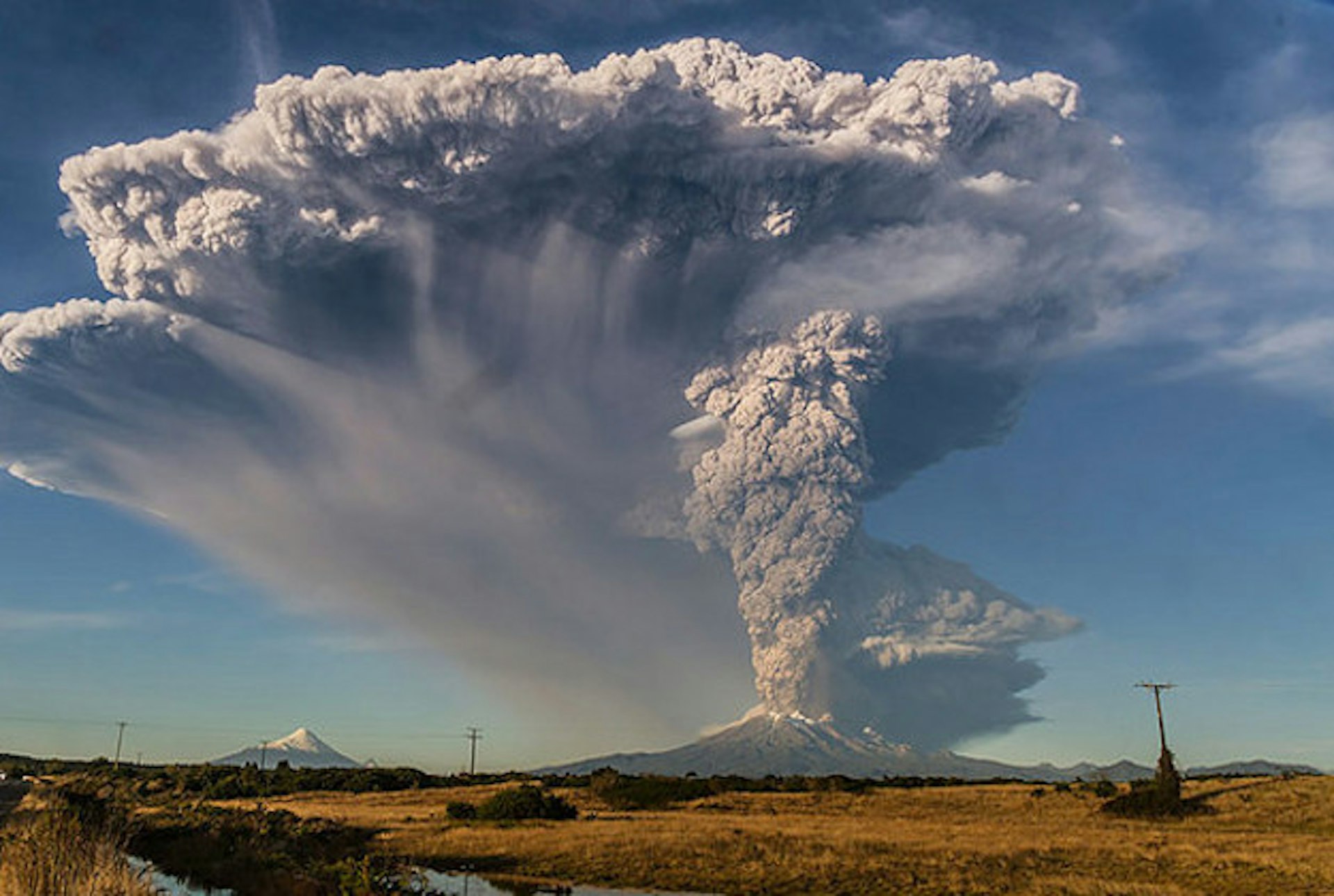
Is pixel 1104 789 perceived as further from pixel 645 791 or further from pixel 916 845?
pixel 916 845

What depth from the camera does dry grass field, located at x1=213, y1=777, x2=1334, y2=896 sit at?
35.1 m

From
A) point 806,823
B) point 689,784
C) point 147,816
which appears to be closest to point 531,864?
point 806,823

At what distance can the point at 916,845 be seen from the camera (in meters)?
43.0

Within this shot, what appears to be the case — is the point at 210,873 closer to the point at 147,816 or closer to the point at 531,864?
the point at 531,864

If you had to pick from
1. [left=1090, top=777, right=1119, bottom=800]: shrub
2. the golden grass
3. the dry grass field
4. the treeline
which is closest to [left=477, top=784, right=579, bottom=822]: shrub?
the dry grass field

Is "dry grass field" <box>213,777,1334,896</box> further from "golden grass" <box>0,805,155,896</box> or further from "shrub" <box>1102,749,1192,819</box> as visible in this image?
"golden grass" <box>0,805,155,896</box>

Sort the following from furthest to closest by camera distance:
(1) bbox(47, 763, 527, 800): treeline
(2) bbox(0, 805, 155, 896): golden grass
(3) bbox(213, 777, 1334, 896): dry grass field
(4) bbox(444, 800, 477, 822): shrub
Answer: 1. (1) bbox(47, 763, 527, 800): treeline
2. (4) bbox(444, 800, 477, 822): shrub
3. (3) bbox(213, 777, 1334, 896): dry grass field
4. (2) bbox(0, 805, 155, 896): golden grass

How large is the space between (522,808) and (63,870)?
4432 cm

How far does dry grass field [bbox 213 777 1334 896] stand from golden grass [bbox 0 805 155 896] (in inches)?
809

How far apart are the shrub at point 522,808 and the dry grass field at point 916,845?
2371 millimetres

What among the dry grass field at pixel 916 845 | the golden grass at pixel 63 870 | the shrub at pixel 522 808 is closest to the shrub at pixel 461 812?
the shrub at pixel 522 808

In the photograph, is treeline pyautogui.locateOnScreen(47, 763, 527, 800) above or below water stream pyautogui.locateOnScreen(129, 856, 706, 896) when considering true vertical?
above

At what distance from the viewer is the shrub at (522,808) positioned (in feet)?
197

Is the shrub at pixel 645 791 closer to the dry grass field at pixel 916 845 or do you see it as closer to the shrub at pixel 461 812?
the dry grass field at pixel 916 845
